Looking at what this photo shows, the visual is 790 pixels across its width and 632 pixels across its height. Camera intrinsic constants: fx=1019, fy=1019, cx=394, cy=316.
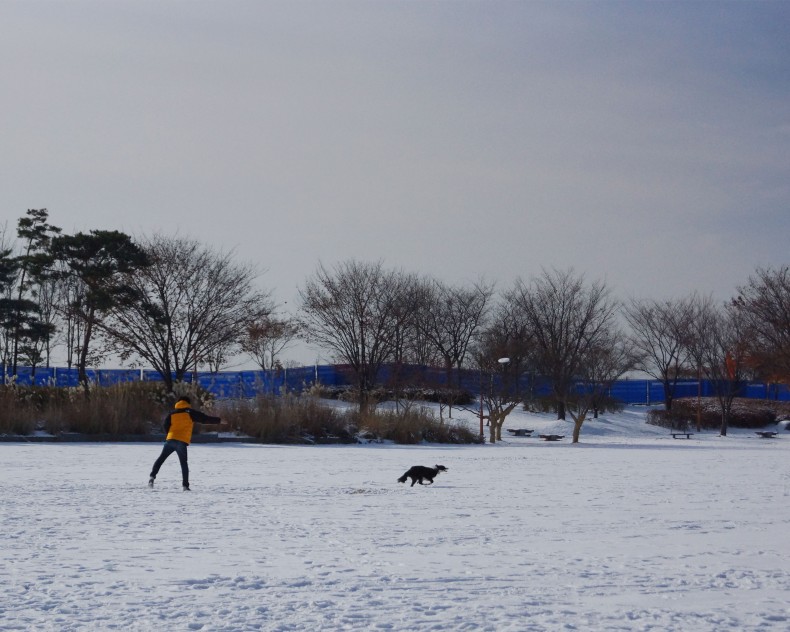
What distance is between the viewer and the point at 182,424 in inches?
565

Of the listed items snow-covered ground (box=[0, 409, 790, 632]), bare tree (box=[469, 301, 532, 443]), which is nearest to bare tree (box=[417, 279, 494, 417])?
bare tree (box=[469, 301, 532, 443])

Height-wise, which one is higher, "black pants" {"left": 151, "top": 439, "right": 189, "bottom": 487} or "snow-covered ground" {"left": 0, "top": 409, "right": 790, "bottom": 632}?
"black pants" {"left": 151, "top": 439, "right": 189, "bottom": 487}

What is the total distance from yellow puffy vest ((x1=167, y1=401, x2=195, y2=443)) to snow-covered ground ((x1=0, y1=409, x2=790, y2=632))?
74 centimetres

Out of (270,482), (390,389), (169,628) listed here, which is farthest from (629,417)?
(169,628)

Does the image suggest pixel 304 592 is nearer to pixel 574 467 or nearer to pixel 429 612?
pixel 429 612

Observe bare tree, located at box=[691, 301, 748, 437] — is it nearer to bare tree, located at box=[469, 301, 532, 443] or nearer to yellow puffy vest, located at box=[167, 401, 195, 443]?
bare tree, located at box=[469, 301, 532, 443]

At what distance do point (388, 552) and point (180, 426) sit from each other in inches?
251

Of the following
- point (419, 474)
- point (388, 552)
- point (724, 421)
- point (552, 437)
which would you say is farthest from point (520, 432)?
point (388, 552)

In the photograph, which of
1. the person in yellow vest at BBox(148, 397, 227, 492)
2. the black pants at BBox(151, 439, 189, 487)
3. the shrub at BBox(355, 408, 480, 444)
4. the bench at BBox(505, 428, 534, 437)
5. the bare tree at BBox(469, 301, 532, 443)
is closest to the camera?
the black pants at BBox(151, 439, 189, 487)

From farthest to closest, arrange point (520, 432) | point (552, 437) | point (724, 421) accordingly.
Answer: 1. point (724, 421)
2. point (520, 432)
3. point (552, 437)

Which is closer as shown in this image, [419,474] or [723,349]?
[419,474]

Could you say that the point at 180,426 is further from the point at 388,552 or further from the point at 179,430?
the point at 388,552

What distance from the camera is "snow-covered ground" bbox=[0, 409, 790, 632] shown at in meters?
6.31

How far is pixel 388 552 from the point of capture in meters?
8.74
